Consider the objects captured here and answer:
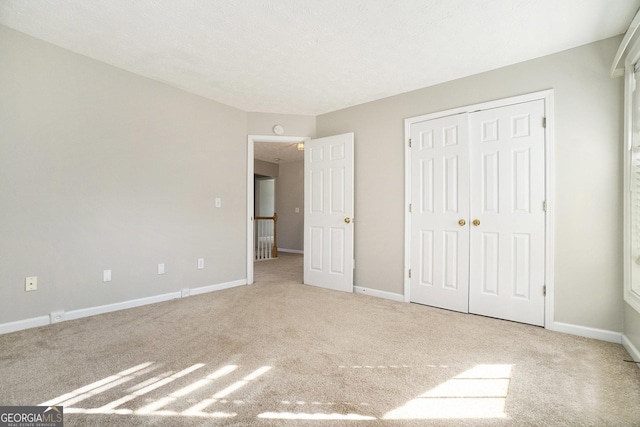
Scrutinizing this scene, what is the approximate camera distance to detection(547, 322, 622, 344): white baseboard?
92.9 inches

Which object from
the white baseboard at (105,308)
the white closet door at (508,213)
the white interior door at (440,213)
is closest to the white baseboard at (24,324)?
the white baseboard at (105,308)

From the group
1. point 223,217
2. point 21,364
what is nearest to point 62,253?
point 21,364

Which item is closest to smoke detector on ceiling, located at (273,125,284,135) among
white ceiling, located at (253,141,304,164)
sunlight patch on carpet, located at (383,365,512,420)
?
white ceiling, located at (253,141,304,164)

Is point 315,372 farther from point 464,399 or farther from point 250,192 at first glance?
point 250,192

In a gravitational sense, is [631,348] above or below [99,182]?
below

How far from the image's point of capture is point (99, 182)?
2949 mm

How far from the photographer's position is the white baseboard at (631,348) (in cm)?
202

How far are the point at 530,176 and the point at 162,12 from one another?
3.34 metres

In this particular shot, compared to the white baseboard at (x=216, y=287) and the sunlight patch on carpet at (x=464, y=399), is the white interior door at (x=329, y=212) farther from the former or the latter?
the sunlight patch on carpet at (x=464, y=399)

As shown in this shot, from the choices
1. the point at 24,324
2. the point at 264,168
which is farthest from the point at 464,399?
the point at 264,168

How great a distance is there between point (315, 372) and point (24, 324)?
255 cm

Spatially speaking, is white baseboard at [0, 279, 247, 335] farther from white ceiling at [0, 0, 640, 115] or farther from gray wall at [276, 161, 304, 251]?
gray wall at [276, 161, 304, 251]

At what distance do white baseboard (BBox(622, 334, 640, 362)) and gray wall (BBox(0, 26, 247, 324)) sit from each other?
401 cm

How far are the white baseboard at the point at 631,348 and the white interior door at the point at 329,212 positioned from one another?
8.33 feet
